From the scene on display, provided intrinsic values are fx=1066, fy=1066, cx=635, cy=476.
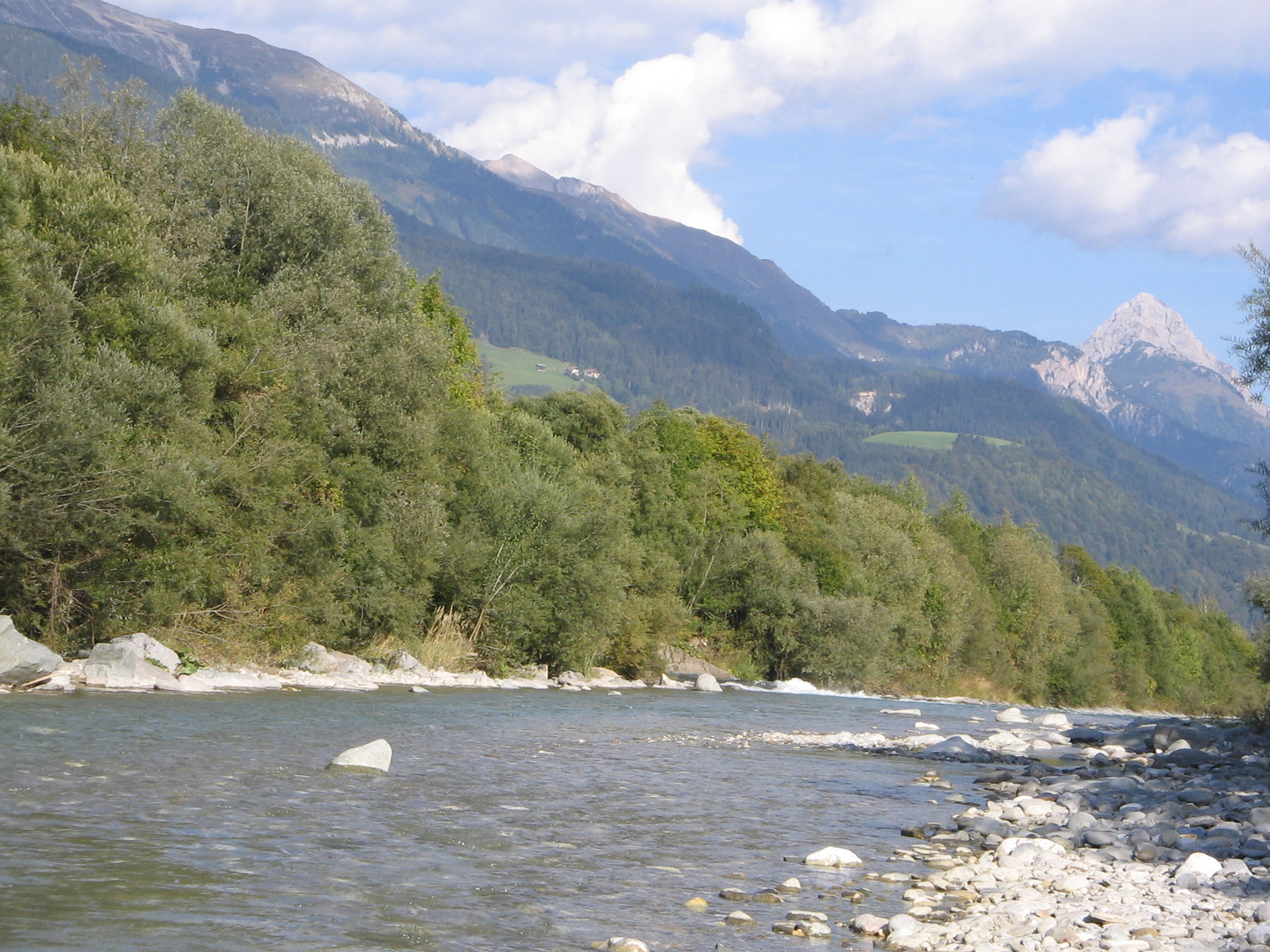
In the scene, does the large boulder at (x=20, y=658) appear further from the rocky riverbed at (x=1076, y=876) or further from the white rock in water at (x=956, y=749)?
the white rock in water at (x=956, y=749)

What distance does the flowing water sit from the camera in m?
9.06

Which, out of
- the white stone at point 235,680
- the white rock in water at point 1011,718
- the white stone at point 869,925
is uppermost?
the white stone at point 869,925

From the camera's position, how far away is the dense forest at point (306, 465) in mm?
27453

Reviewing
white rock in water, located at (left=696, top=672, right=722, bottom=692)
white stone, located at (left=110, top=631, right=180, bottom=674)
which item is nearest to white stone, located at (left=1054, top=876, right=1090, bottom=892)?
white stone, located at (left=110, top=631, right=180, bottom=674)

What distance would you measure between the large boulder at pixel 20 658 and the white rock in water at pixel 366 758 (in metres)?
10.2

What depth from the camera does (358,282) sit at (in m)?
45.5

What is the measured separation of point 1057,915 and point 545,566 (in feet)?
118

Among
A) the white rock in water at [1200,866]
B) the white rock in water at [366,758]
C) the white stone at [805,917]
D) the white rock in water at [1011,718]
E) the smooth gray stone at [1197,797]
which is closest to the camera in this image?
the white stone at [805,917]

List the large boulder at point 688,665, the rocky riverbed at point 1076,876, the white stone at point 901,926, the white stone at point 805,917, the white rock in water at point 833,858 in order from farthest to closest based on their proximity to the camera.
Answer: the large boulder at point 688,665 → the white rock in water at point 833,858 → the white stone at point 805,917 → the rocky riverbed at point 1076,876 → the white stone at point 901,926

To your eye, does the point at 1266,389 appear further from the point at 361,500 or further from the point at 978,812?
the point at 361,500

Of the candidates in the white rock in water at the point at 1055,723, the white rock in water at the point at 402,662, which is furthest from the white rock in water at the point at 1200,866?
the white rock in water at the point at 402,662

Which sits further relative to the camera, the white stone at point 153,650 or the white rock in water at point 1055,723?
the white rock in water at point 1055,723

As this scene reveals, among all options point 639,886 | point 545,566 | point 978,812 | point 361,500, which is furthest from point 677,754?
point 545,566

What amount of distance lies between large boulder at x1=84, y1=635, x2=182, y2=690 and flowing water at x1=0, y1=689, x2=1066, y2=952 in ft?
5.50
